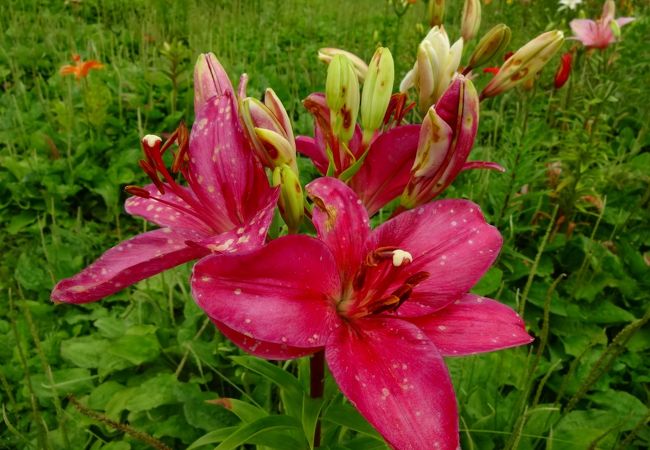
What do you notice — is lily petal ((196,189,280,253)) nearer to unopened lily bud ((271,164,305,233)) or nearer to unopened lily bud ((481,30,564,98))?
unopened lily bud ((271,164,305,233))

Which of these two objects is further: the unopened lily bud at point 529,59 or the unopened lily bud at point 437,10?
the unopened lily bud at point 437,10

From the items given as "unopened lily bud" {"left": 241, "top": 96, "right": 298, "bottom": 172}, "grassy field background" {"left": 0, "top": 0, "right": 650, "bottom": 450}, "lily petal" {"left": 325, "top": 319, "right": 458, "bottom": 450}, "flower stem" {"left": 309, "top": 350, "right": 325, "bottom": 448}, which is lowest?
"grassy field background" {"left": 0, "top": 0, "right": 650, "bottom": 450}

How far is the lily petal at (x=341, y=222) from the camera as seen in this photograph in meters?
0.70

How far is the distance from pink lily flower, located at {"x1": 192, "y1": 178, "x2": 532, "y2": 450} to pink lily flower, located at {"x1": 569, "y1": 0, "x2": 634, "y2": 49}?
5.40ft

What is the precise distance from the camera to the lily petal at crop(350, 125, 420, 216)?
798mm

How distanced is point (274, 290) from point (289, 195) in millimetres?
118

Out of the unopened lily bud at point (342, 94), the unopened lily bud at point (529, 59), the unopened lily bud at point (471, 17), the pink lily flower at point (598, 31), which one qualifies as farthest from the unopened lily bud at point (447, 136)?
the pink lily flower at point (598, 31)

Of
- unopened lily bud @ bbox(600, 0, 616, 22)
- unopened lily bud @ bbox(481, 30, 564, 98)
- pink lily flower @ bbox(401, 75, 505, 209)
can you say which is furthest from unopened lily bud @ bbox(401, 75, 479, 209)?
unopened lily bud @ bbox(600, 0, 616, 22)

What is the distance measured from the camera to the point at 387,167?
0.81 metres

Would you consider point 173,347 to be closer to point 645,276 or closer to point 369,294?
point 369,294

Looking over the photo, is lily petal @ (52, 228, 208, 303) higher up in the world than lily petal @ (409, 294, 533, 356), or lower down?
higher up

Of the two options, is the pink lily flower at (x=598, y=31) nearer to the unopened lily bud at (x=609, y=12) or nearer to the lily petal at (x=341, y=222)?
the unopened lily bud at (x=609, y=12)

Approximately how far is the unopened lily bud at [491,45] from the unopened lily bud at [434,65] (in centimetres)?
11

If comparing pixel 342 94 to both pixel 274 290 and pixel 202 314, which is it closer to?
pixel 274 290
